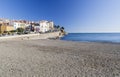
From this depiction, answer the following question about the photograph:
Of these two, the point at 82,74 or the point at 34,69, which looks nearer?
the point at 82,74

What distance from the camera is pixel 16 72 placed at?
31.8ft

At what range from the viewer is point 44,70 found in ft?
33.6

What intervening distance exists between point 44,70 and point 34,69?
0.71 m

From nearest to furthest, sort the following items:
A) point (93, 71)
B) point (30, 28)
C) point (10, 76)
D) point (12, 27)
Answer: point (10, 76), point (93, 71), point (12, 27), point (30, 28)

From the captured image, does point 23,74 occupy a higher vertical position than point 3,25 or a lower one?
lower

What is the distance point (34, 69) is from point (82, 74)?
3095 millimetres

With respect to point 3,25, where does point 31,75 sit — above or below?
below

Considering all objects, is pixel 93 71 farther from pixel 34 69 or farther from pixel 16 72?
pixel 16 72

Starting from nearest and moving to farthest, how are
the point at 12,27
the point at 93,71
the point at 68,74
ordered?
1. the point at 68,74
2. the point at 93,71
3. the point at 12,27

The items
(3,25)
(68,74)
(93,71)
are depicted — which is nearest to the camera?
(68,74)

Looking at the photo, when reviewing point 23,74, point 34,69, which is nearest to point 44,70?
point 34,69

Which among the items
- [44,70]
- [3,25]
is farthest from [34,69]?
[3,25]

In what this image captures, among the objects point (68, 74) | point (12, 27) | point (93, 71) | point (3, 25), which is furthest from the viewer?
point (12, 27)

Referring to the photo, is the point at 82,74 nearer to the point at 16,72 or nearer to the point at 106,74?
the point at 106,74
